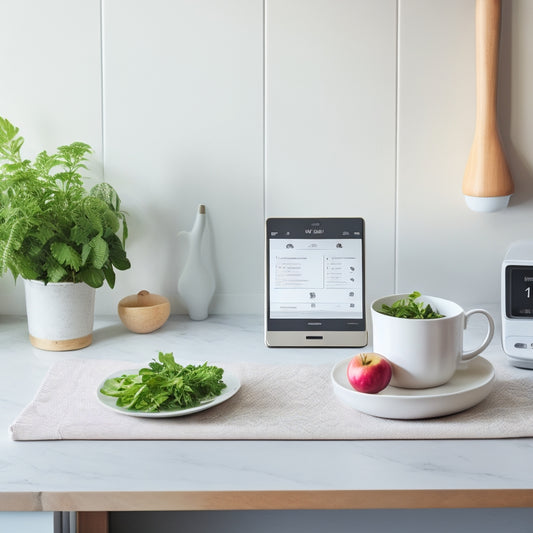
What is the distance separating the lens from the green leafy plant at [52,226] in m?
1.37

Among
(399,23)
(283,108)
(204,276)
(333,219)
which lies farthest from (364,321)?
(399,23)


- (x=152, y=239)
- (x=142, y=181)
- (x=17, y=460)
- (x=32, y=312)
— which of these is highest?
(x=142, y=181)

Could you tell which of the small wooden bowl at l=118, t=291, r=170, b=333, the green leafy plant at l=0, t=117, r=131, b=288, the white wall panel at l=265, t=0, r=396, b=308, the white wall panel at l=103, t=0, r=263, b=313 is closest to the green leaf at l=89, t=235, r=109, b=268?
the green leafy plant at l=0, t=117, r=131, b=288

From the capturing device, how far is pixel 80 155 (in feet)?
5.02

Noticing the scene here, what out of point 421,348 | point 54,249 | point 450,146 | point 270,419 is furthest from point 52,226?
point 450,146

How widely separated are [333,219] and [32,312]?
1.94ft

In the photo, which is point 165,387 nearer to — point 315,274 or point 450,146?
point 315,274

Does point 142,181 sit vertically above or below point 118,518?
above

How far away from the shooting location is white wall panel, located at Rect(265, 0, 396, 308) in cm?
159

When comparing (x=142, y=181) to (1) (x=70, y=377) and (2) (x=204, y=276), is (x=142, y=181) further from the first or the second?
(1) (x=70, y=377)

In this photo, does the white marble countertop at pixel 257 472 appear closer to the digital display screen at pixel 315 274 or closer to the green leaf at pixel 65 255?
the green leaf at pixel 65 255

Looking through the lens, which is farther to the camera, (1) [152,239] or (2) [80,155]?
(1) [152,239]

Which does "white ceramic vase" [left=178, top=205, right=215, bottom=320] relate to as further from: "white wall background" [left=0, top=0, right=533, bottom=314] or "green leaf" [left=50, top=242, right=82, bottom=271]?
"green leaf" [left=50, top=242, right=82, bottom=271]

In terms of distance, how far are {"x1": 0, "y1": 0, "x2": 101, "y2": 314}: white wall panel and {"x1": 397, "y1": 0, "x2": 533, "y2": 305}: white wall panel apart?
0.64m
